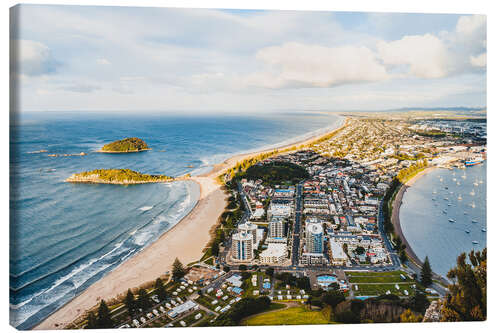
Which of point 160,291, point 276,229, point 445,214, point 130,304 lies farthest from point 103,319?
point 445,214

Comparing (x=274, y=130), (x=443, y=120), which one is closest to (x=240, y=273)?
(x=443, y=120)

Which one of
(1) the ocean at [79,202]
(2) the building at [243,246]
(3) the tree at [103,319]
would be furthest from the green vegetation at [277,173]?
(3) the tree at [103,319]

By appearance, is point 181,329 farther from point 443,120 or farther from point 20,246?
point 443,120

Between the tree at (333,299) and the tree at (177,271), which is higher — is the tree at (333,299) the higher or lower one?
the lower one

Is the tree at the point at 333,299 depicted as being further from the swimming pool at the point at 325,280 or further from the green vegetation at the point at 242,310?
the green vegetation at the point at 242,310

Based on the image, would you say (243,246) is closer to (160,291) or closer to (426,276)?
(160,291)
